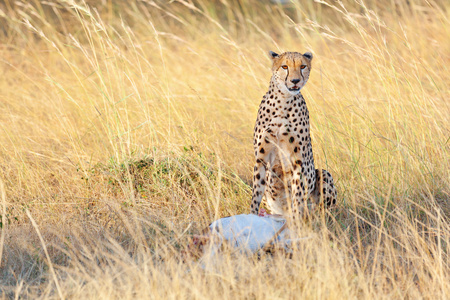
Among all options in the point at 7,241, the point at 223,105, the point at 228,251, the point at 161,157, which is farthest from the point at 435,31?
the point at 7,241

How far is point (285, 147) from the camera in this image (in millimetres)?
2963

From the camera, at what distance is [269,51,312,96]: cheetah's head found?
276 centimetres

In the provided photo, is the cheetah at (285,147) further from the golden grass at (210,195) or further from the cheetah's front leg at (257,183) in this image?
the golden grass at (210,195)

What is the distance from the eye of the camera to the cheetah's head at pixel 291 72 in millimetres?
2764

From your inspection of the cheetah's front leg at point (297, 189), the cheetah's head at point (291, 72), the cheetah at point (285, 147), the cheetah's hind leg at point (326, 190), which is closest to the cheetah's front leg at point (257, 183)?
the cheetah at point (285, 147)

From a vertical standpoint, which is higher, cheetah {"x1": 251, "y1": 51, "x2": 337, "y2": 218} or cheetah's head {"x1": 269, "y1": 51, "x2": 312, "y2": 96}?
cheetah's head {"x1": 269, "y1": 51, "x2": 312, "y2": 96}

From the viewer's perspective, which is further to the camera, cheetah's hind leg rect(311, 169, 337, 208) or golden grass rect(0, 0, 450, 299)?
cheetah's hind leg rect(311, 169, 337, 208)

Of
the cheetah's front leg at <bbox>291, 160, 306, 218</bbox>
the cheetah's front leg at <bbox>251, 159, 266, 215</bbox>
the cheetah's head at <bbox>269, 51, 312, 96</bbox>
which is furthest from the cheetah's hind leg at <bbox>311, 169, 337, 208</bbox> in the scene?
the cheetah's head at <bbox>269, 51, 312, 96</bbox>

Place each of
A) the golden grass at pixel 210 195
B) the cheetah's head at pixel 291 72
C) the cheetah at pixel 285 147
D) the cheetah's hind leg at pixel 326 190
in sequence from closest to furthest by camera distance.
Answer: the golden grass at pixel 210 195
the cheetah's head at pixel 291 72
the cheetah at pixel 285 147
the cheetah's hind leg at pixel 326 190

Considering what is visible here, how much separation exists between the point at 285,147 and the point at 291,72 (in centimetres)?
41

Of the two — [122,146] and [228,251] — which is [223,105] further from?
[228,251]

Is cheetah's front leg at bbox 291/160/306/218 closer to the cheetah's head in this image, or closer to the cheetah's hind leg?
the cheetah's hind leg

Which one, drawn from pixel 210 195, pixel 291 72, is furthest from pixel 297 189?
pixel 291 72

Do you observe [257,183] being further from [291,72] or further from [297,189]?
[291,72]
